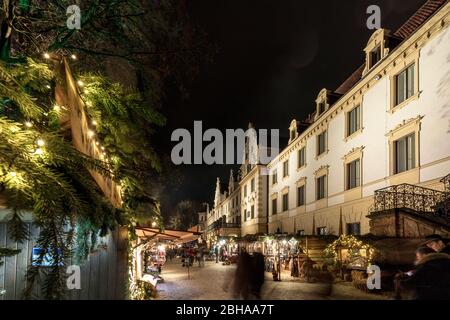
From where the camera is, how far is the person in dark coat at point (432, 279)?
4402 millimetres

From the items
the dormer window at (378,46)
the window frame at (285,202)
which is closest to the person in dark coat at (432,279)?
the dormer window at (378,46)

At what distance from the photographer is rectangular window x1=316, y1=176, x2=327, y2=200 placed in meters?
27.0

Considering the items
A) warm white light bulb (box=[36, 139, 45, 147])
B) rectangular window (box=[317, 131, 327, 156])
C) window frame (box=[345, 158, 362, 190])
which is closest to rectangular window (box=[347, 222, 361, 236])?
window frame (box=[345, 158, 362, 190])

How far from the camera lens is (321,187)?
2798 centimetres

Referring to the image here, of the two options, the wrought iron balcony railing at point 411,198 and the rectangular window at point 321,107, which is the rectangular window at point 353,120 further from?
the wrought iron balcony railing at point 411,198

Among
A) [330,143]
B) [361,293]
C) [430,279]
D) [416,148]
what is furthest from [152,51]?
[330,143]

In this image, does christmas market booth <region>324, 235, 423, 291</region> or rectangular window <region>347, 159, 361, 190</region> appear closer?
christmas market booth <region>324, 235, 423, 291</region>

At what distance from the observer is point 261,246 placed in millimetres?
30844

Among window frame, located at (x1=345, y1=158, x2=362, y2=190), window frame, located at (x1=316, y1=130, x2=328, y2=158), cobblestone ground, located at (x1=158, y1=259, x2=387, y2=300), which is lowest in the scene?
cobblestone ground, located at (x1=158, y1=259, x2=387, y2=300)

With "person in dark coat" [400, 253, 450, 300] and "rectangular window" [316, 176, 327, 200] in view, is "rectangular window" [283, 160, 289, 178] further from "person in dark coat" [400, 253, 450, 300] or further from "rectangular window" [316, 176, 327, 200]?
"person in dark coat" [400, 253, 450, 300]

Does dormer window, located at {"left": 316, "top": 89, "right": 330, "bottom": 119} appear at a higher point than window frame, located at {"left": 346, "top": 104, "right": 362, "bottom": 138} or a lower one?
higher

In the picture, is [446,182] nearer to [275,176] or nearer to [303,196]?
[303,196]

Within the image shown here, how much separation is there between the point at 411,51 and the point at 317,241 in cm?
1135

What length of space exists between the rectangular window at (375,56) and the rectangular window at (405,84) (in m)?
2.81
